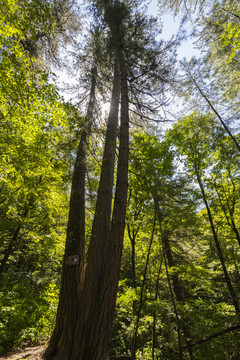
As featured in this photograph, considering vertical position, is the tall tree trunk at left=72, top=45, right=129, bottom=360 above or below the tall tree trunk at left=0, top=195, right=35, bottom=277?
below

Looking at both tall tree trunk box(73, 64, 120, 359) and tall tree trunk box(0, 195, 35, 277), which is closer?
tall tree trunk box(73, 64, 120, 359)

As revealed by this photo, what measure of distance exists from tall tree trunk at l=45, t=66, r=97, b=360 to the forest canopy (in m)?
0.02

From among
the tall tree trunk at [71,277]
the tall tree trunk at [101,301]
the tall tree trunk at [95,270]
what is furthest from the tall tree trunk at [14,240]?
the tall tree trunk at [101,301]

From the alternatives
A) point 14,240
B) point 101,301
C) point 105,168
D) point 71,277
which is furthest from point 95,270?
point 14,240

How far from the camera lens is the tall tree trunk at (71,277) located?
2.77 m

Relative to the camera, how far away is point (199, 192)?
8930 mm

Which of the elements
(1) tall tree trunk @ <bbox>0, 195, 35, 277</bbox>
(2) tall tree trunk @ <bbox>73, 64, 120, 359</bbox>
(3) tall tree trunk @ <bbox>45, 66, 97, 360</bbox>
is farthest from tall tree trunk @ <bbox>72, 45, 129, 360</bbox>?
(1) tall tree trunk @ <bbox>0, 195, 35, 277</bbox>

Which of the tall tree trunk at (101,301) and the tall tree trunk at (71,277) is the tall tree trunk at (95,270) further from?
the tall tree trunk at (71,277)

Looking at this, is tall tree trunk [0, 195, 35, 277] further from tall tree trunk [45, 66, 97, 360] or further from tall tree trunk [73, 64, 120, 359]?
tall tree trunk [73, 64, 120, 359]

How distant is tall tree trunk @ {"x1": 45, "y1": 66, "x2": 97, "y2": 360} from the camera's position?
277cm

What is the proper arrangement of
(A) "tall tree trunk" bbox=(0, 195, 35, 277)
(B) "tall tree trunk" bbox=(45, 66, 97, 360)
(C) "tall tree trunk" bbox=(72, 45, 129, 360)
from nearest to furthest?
(C) "tall tree trunk" bbox=(72, 45, 129, 360), (B) "tall tree trunk" bbox=(45, 66, 97, 360), (A) "tall tree trunk" bbox=(0, 195, 35, 277)

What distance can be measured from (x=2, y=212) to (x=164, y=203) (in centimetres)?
574

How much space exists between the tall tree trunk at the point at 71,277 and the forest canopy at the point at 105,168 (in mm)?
22

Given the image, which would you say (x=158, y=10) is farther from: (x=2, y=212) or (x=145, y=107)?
(x=2, y=212)
